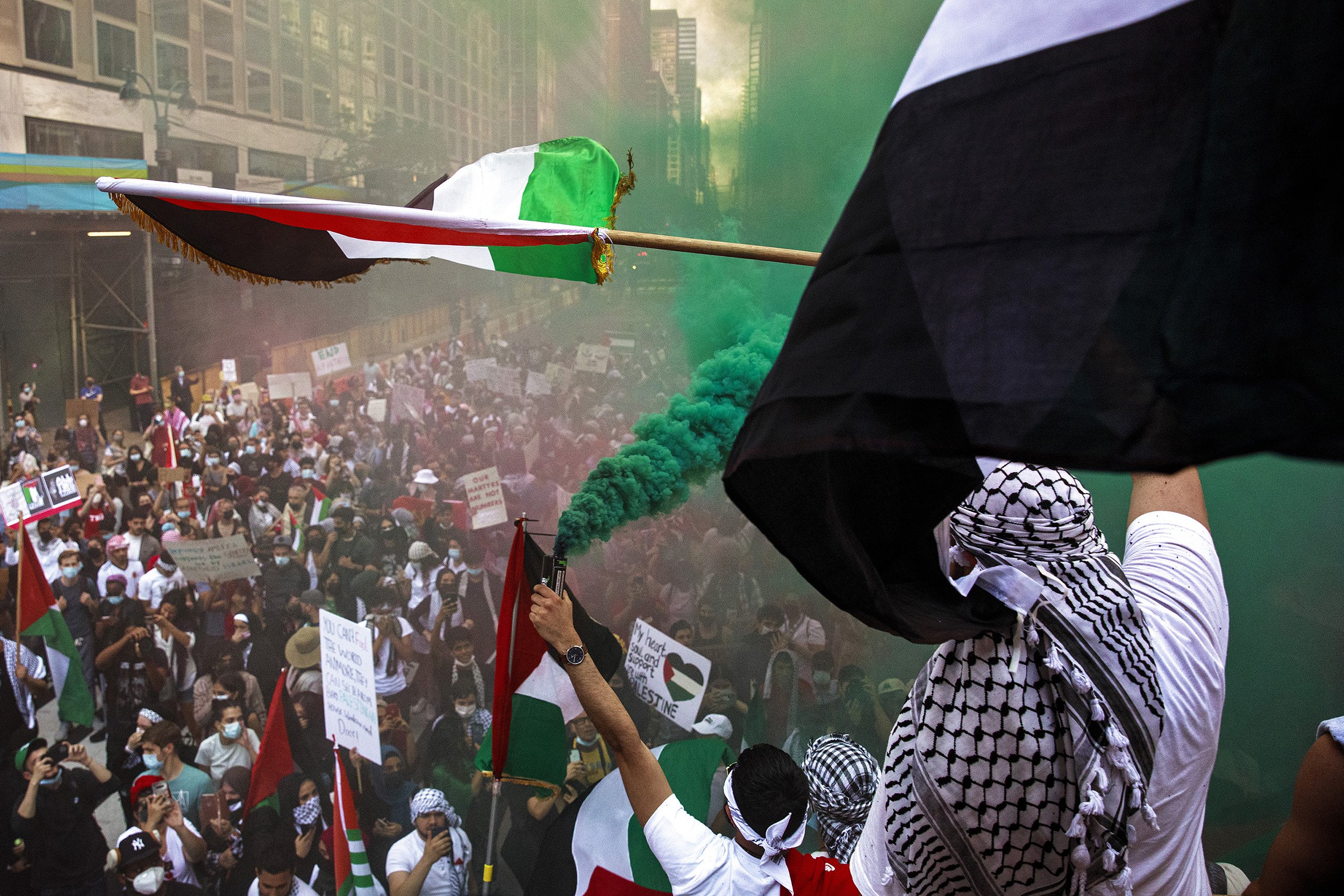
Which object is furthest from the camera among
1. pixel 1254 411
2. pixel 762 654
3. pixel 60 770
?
pixel 762 654

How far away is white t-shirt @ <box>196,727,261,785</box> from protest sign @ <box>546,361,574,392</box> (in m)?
4.76

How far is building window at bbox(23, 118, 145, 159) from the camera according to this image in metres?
9.65

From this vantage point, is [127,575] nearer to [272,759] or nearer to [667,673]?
[272,759]

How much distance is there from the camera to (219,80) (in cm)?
1059

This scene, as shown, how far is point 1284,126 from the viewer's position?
1.47ft

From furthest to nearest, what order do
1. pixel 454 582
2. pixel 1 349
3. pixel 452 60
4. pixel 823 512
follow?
pixel 452 60 → pixel 1 349 → pixel 454 582 → pixel 823 512

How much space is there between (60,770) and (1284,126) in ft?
19.6

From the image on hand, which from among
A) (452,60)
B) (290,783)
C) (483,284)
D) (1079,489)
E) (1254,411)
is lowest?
(290,783)

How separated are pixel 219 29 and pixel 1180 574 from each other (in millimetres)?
12687

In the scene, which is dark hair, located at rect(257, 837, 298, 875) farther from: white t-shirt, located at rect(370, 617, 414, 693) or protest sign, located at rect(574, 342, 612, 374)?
protest sign, located at rect(574, 342, 612, 374)

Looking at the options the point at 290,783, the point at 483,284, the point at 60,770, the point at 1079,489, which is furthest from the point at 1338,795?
the point at 483,284

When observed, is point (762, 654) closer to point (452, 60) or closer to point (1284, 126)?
point (1284, 126)

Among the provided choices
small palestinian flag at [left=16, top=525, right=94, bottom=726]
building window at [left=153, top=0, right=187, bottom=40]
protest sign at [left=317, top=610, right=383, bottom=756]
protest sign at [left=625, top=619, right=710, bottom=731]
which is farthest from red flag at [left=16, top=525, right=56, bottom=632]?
building window at [left=153, top=0, right=187, bottom=40]

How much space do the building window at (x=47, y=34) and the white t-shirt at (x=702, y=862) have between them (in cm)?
1219
